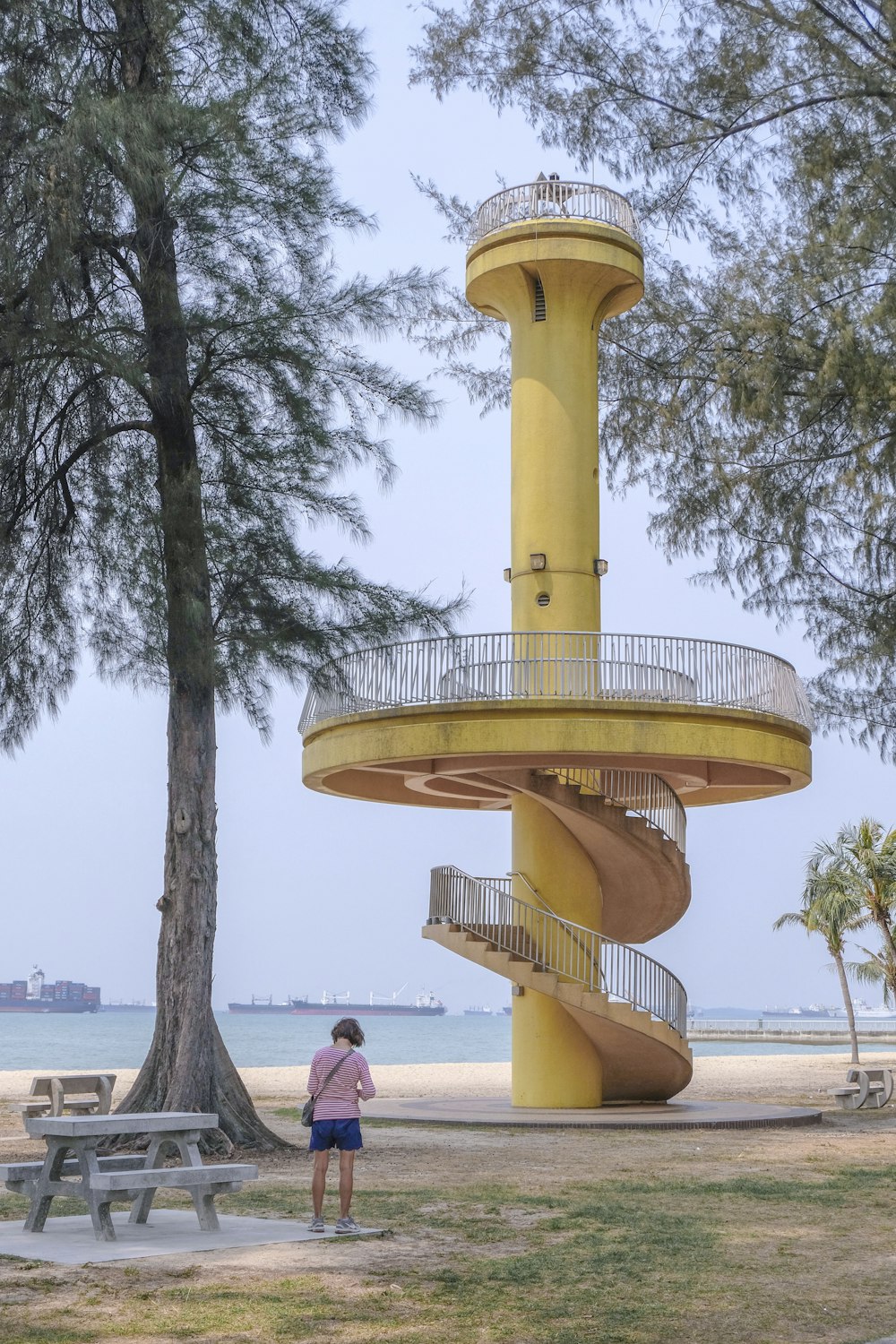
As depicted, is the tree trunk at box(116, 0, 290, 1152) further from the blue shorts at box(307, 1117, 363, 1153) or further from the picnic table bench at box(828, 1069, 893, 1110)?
the picnic table bench at box(828, 1069, 893, 1110)

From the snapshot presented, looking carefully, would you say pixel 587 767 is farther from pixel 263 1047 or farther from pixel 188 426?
pixel 263 1047

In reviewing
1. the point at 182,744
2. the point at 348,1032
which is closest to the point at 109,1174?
the point at 348,1032

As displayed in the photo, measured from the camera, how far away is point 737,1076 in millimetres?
37000

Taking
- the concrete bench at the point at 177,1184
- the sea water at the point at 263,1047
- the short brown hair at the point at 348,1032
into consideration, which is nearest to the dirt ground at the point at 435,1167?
the concrete bench at the point at 177,1184

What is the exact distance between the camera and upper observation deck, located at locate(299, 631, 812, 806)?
65.2ft

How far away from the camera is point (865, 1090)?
2383cm

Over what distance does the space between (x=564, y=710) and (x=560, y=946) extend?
3.82 meters

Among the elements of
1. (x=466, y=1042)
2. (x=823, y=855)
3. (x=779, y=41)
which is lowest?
(x=466, y=1042)

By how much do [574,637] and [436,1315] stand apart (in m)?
14.0

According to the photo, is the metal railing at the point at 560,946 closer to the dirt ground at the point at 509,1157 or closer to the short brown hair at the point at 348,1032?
the dirt ground at the point at 509,1157

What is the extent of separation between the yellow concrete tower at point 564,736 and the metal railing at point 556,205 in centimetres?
3

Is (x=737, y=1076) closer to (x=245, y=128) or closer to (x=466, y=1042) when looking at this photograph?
(x=245, y=128)

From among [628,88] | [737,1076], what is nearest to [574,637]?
[628,88]

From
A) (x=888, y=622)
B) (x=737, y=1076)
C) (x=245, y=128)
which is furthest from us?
(x=737, y=1076)
